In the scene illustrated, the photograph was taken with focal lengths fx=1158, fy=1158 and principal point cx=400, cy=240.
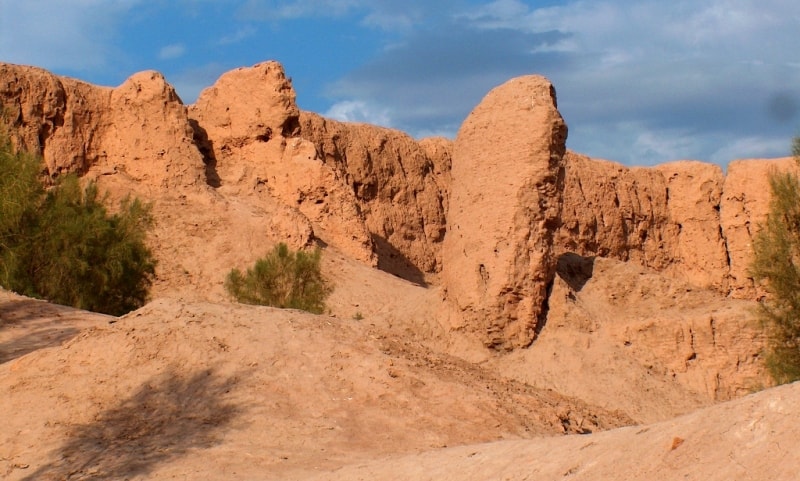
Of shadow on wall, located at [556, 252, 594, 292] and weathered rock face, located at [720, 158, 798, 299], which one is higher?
weathered rock face, located at [720, 158, 798, 299]

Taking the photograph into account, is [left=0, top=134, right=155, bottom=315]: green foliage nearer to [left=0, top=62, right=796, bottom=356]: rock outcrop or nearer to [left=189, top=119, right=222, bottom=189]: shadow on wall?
[left=0, top=62, right=796, bottom=356]: rock outcrop

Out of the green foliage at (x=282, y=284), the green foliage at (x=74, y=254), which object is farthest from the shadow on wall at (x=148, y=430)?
the green foliage at (x=282, y=284)

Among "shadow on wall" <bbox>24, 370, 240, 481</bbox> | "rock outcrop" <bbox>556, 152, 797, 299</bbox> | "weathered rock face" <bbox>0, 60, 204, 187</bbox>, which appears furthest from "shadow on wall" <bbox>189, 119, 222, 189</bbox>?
"shadow on wall" <bbox>24, 370, 240, 481</bbox>

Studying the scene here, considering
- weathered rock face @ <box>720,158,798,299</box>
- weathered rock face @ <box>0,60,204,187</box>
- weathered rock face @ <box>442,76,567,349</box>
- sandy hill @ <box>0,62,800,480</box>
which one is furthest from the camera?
weathered rock face @ <box>720,158,798,299</box>

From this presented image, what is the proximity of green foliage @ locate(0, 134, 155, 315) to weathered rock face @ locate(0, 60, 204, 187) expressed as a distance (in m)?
5.28

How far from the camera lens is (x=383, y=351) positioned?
13.0 metres

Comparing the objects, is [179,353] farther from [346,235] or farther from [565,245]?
[565,245]

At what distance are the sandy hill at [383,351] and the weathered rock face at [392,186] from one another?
4303 millimetres

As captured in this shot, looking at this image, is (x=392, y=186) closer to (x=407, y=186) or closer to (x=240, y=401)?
(x=407, y=186)

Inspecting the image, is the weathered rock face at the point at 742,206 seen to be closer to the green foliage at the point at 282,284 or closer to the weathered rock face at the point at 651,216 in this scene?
the weathered rock face at the point at 651,216

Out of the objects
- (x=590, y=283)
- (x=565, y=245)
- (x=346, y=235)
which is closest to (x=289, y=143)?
(x=346, y=235)

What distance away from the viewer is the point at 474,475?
7.95 meters

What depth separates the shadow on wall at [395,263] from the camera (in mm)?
34281

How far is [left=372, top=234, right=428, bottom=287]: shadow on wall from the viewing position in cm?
3428
